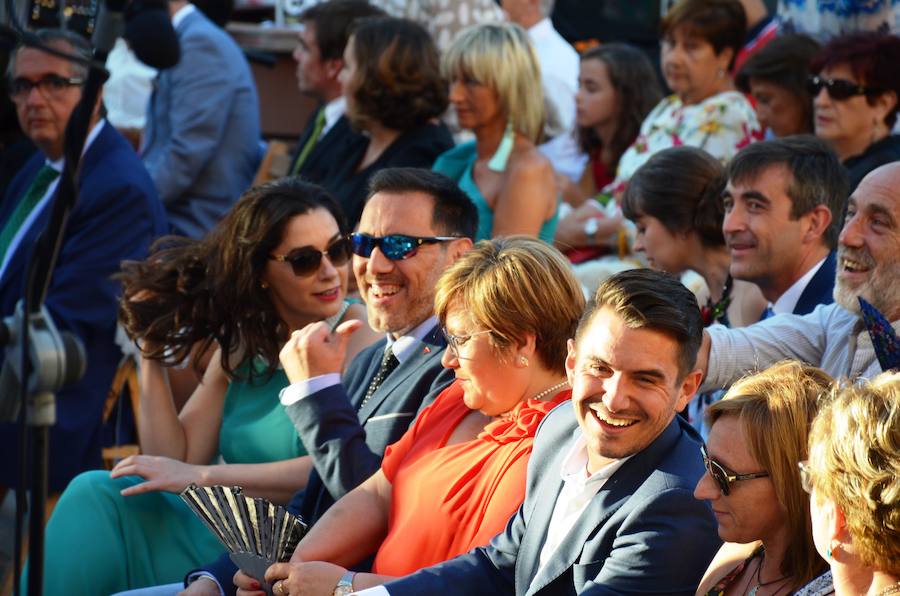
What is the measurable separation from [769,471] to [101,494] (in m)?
2.26

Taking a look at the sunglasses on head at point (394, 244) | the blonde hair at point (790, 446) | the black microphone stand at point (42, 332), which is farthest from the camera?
the sunglasses on head at point (394, 244)

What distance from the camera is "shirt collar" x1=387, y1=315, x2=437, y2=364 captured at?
3.88 m

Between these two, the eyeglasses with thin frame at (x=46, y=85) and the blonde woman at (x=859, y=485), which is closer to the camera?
the blonde woman at (x=859, y=485)

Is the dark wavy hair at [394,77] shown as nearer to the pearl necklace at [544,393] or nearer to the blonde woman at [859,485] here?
the pearl necklace at [544,393]

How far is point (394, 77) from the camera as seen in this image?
5910 millimetres

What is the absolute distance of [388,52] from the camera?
19.4 ft

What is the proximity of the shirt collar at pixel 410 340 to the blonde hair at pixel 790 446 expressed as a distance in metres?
1.41

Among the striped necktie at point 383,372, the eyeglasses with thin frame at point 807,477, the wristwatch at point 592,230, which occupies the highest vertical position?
the eyeglasses with thin frame at point 807,477

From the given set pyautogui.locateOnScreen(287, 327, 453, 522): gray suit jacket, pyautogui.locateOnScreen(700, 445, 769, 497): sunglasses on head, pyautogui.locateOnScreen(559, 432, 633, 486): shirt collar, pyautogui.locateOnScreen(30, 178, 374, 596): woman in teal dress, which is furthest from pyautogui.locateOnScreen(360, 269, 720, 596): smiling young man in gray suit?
pyautogui.locateOnScreen(30, 178, 374, 596): woman in teal dress

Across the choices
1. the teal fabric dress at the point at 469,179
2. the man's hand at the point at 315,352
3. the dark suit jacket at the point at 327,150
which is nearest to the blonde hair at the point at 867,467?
the man's hand at the point at 315,352

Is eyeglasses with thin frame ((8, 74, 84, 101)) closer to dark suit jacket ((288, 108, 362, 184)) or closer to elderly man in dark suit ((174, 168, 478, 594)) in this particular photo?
dark suit jacket ((288, 108, 362, 184))

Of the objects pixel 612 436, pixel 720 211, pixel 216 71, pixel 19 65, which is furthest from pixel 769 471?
pixel 216 71

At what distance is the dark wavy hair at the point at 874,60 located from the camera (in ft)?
16.7

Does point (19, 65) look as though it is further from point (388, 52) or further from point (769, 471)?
point (769, 471)
